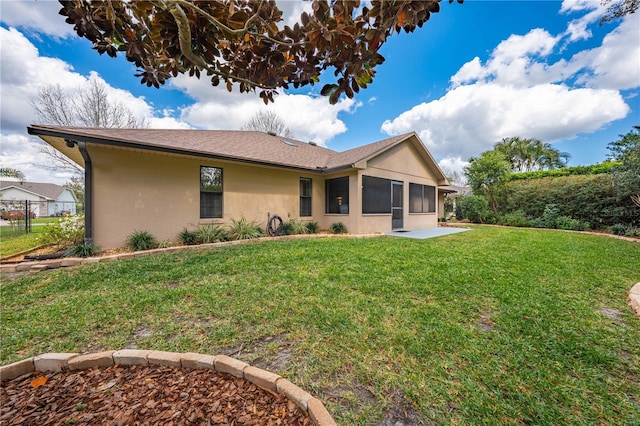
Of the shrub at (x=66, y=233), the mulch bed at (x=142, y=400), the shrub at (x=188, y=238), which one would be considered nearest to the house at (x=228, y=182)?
the shrub at (x=188, y=238)

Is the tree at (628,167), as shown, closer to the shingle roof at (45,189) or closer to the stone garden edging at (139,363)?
the stone garden edging at (139,363)

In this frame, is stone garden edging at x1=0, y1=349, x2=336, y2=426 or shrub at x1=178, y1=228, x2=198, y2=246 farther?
shrub at x1=178, y1=228, x2=198, y2=246

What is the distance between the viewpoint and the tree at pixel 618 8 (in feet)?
20.1

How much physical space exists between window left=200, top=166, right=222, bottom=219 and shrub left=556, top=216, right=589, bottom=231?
16878 mm

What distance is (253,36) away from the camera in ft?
5.82

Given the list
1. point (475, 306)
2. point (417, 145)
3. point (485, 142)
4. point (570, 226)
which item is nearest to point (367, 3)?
point (475, 306)

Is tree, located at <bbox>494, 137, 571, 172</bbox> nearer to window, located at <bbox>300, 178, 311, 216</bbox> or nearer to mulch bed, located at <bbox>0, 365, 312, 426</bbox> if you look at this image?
window, located at <bbox>300, 178, 311, 216</bbox>

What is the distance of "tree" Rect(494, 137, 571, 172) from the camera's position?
25875 mm

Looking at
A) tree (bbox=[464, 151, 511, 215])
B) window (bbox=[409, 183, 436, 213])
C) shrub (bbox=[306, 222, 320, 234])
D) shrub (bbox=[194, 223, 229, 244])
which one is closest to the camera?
shrub (bbox=[194, 223, 229, 244])

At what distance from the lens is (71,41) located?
7008 millimetres

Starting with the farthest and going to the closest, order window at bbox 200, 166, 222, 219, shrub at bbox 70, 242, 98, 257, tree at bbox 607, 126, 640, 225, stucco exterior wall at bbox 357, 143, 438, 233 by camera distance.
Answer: stucco exterior wall at bbox 357, 143, 438, 233 → tree at bbox 607, 126, 640, 225 → window at bbox 200, 166, 222, 219 → shrub at bbox 70, 242, 98, 257

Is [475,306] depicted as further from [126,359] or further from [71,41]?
[71,41]

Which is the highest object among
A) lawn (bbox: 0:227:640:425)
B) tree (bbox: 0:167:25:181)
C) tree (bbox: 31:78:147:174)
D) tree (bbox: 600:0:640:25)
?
tree (bbox: 31:78:147:174)

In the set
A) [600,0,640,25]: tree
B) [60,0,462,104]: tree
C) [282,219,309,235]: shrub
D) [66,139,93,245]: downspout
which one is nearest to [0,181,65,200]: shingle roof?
[66,139,93,245]: downspout
